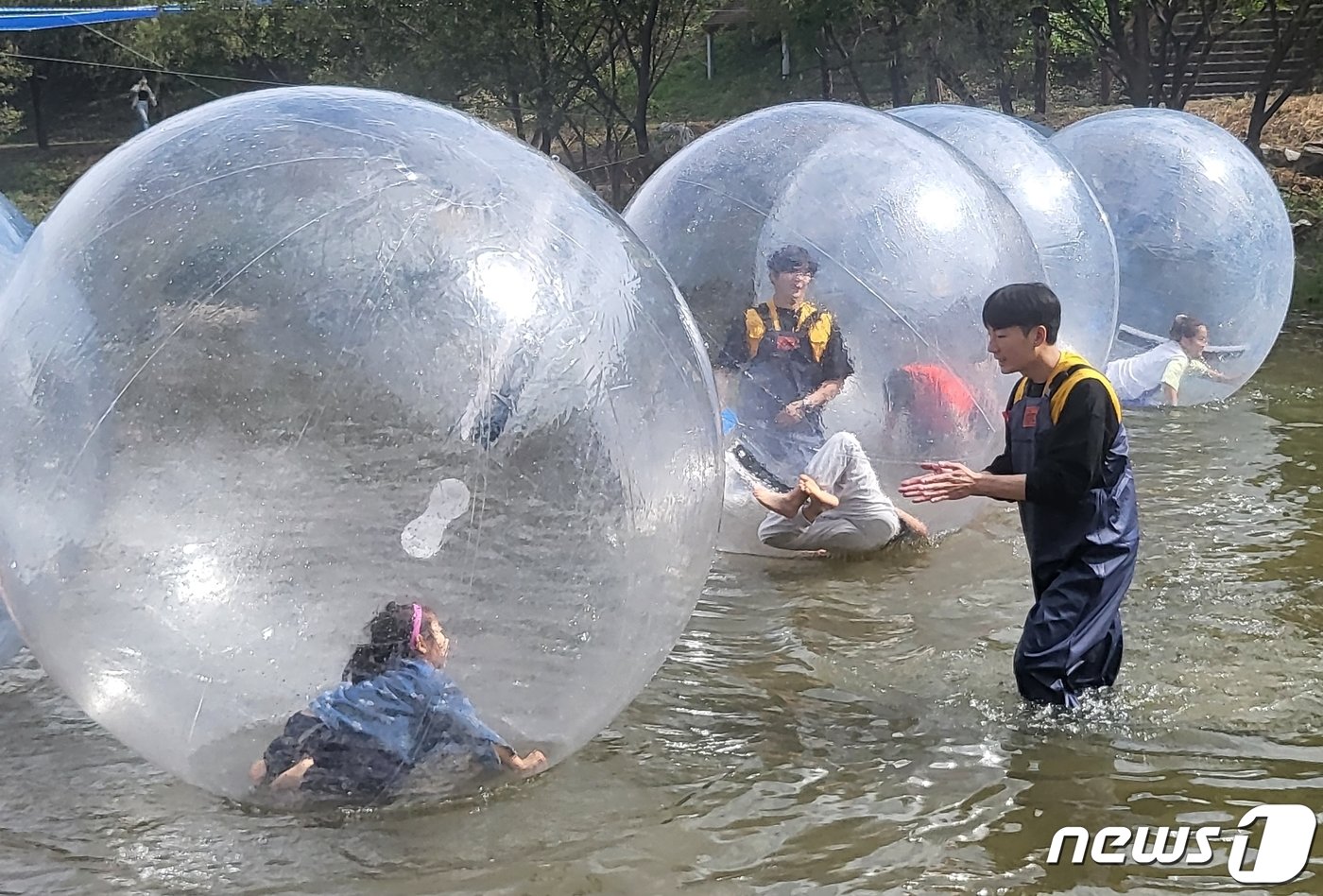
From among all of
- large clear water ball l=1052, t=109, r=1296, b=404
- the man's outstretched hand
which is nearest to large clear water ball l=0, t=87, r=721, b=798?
the man's outstretched hand

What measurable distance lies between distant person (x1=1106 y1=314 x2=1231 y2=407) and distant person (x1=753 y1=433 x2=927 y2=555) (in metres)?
2.95

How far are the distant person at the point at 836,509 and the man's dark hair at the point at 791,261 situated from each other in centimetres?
66

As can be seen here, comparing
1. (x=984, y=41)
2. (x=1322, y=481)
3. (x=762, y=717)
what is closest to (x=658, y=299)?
(x=762, y=717)

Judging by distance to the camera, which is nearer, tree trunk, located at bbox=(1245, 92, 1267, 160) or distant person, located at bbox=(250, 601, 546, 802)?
distant person, located at bbox=(250, 601, 546, 802)

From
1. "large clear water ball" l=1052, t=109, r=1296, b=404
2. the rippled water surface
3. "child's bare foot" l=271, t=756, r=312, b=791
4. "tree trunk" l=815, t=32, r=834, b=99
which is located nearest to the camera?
"child's bare foot" l=271, t=756, r=312, b=791

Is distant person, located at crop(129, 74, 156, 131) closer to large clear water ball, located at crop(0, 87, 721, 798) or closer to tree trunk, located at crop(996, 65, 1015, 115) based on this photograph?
tree trunk, located at crop(996, 65, 1015, 115)

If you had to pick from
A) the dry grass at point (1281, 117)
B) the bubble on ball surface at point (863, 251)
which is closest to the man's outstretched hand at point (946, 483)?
the bubble on ball surface at point (863, 251)

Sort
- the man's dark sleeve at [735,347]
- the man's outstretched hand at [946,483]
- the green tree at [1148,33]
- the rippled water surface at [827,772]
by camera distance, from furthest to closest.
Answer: the green tree at [1148,33], the man's dark sleeve at [735,347], the man's outstretched hand at [946,483], the rippled water surface at [827,772]

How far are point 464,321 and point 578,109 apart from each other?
15419 millimetres

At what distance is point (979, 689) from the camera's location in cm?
480

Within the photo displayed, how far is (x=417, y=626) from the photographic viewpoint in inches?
135

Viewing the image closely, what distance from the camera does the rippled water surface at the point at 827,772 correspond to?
12.2ft

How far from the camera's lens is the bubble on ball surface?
18.4ft

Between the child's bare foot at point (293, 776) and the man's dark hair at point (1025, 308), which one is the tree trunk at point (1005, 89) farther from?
the child's bare foot at point (293, 776)
